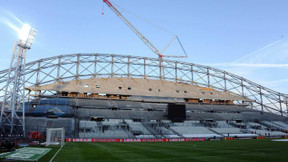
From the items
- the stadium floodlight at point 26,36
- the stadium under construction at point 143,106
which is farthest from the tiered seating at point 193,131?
the stadium floodlight at point 26,36

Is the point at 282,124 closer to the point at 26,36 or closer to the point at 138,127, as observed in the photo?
the point at 138,127

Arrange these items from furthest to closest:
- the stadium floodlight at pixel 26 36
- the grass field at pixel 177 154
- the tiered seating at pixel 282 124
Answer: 1. the tiered seating at pixel 282 124
2. the stadium floodlight at pixel 26 36
3. the grass field at pixel 177 154

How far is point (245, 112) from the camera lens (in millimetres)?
81938

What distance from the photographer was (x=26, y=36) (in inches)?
1993

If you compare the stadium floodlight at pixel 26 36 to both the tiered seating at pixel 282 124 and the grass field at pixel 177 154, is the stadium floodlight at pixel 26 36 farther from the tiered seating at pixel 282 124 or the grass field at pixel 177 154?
the tiered seating at pixel 282 124

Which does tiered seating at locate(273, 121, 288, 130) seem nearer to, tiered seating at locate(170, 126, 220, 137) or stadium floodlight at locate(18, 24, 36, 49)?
tiered seating at locate(170, 126, 220, 137)

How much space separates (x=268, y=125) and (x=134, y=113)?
4518cm

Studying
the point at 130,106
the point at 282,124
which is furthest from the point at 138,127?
the point at 282,124

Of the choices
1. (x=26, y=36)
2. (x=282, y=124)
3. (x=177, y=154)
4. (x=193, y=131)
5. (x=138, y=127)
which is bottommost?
(x=193, y=131)

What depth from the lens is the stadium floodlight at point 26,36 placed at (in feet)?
164

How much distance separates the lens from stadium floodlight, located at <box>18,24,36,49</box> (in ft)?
164

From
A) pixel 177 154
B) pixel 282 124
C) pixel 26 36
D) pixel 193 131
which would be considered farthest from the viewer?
pixel 282 124

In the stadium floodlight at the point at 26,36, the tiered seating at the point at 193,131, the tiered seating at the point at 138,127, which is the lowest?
the tiered seating at the point at 193,131

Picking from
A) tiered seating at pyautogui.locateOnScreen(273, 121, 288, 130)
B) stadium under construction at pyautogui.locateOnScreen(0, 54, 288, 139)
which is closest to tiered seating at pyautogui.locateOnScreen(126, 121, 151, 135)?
stadium under construction at pyautogui.locateOnScreen(0, 54, 288, 139)
